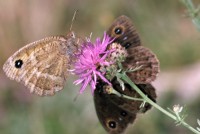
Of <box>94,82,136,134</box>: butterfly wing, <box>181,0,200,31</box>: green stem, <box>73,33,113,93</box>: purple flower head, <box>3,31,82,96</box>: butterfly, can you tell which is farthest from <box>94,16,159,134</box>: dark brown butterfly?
<box>181,0,200,31</box>: green stem

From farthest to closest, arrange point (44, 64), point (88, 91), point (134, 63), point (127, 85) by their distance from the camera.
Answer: point (88, 91)
point (44, 64)
point (127, 85)
point (134, 63)

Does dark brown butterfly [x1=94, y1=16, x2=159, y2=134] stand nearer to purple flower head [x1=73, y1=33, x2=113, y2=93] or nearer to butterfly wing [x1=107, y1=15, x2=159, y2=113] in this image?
butterfly wing [x1=107, y1=15, x2=159, y2=113]

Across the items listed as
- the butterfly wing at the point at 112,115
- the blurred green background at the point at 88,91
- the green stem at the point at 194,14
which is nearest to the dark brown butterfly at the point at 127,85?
the butterfly wing at the point at 112,115

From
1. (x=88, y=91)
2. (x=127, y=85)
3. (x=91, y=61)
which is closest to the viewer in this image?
(x=91, y=61)

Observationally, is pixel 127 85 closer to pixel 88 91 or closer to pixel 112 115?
pixel 112 115

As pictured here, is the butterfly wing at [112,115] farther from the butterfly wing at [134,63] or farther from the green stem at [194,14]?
the green stem at [194,14]

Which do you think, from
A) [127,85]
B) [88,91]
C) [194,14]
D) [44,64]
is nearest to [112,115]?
[127,85]

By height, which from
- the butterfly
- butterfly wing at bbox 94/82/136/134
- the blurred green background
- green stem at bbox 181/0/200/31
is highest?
the blurred green background
